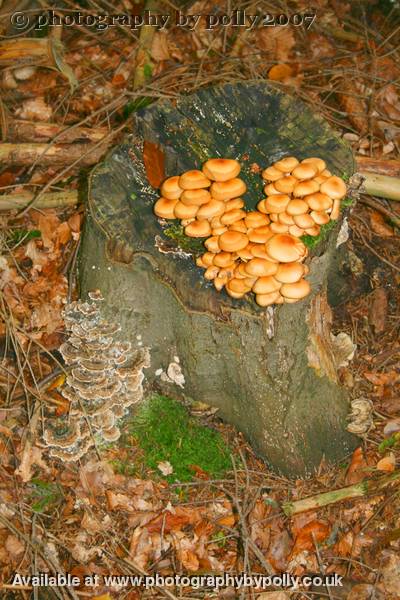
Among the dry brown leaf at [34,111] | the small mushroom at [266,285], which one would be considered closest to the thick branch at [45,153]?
the dry brown leaf at [34,111]

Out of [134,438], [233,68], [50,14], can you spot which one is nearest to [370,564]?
[134,438]

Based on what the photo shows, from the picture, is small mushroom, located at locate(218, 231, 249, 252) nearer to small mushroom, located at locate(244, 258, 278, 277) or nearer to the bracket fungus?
small mushroom, located at locate(244, 258, 278, 277)

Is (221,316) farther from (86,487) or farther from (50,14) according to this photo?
(50,14)

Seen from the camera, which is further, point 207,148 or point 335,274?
point 335,274

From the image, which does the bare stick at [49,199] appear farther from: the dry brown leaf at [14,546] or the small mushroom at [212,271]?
the dry brown leaf at [14,546]

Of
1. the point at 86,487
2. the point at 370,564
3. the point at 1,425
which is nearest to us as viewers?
the point at 370,564

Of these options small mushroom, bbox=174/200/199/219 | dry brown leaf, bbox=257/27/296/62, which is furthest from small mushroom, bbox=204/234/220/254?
dry brown leaf, bbox=257/27/296/62

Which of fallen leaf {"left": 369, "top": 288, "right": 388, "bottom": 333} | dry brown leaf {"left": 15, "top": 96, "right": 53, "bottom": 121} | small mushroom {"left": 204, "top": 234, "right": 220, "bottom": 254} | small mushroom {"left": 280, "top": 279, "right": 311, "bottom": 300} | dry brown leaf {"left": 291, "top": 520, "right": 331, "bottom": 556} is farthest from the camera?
dry brown leaf {"left": 15, "top": 96, "right": 53, "bottom": 121}

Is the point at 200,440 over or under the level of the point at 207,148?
under
